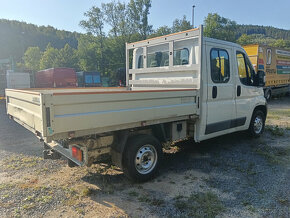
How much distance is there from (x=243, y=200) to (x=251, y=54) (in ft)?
44.8

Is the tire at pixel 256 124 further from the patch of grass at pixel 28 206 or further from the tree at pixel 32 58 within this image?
the tree at pixel 32 58

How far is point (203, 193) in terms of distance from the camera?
11.4 feet

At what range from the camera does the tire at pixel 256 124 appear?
20.2ft

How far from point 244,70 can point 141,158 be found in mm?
3453

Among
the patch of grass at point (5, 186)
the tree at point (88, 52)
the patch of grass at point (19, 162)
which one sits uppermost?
the tree at point (88, 52)

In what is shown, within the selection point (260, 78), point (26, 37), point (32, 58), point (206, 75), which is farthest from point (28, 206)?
point (26, 37)

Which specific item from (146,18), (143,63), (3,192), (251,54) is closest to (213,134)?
(143,63)

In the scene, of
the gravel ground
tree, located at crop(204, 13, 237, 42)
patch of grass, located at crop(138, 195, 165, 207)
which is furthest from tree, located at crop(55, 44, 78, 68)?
patch of grass, located at crop(138, 195, 165, 207)

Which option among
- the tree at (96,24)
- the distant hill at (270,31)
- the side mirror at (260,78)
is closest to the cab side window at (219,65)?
the side mirror at (260,78)

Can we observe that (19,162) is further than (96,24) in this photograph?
No

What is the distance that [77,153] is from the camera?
339 cm

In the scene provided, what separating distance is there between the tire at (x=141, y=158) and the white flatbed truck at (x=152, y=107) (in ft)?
0.05

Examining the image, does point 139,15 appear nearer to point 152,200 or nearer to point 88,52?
point 88,52

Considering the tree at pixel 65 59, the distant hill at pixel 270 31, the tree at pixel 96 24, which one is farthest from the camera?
the distant hill at pixel 270 31
